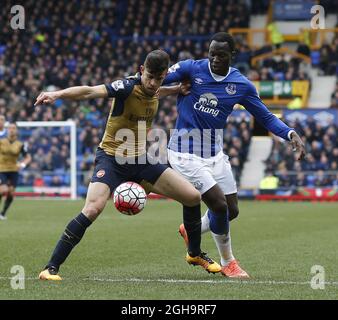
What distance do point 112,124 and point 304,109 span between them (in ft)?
75.0

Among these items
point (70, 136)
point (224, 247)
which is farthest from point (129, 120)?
point (70, 136)

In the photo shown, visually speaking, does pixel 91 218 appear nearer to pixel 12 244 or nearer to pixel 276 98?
pixel 12 244

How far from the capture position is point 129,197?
902 centimetres

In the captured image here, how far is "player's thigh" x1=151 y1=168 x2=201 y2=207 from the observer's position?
30.3 ft

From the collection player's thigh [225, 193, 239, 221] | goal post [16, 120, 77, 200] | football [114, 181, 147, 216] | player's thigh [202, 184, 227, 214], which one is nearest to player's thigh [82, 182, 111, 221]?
football [114, 181, 147, 216]

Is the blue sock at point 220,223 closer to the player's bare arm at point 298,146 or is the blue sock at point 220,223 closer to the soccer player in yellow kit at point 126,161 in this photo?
the soccer player in yellow kit at point 126,161

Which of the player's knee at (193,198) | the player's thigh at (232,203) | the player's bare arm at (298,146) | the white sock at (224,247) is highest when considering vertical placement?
the player's bare arm at (298,146)

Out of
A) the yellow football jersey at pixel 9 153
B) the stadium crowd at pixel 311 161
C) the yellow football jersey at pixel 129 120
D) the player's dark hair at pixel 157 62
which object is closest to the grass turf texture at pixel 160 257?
the yellow football jersey at pixel 9 153

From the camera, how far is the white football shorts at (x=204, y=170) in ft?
31.6

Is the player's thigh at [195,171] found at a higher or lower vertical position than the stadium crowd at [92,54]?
lower

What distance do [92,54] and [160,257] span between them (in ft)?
84.8

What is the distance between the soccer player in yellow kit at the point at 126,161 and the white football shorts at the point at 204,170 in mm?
307

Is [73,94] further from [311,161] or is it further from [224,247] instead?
[311,161]

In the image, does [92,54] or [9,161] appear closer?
[9,161]
